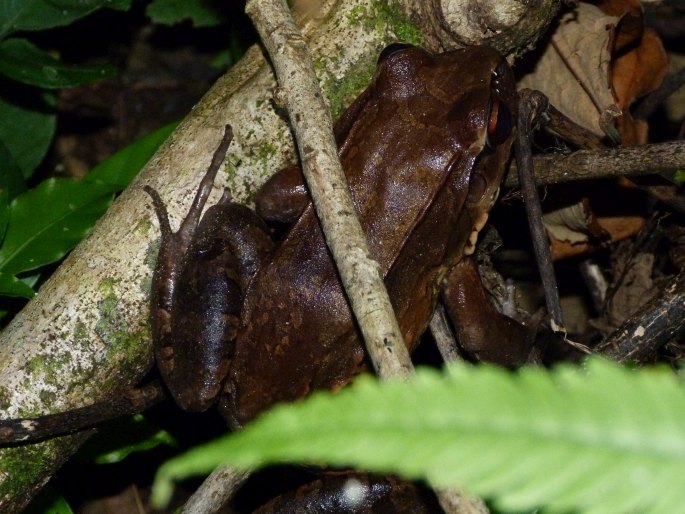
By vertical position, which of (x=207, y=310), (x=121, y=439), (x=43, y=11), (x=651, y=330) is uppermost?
(x=43, y=11)

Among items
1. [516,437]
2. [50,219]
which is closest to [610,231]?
[50,219]

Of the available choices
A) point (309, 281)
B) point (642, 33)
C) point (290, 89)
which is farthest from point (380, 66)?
point (642, 33)

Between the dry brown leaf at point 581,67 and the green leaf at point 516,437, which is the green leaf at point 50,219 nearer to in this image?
the dry brown leaf at point 581,67

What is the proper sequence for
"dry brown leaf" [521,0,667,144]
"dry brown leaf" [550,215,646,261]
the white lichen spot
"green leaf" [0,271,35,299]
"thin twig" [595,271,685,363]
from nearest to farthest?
"thin twig" [595,271,685,363] < the white lichen spot < "green leaf" [0,271,35,299] < "dry brown leaf" [521,0,667,144] < "dry brown leaf" [550,215,646,261]

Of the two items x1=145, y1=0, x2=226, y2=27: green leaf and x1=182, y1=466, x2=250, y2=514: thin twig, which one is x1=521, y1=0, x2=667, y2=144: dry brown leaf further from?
x1=182, y1=466, x2=250, y2=514: thin twig

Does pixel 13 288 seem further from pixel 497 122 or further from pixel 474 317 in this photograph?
pixel 497 122

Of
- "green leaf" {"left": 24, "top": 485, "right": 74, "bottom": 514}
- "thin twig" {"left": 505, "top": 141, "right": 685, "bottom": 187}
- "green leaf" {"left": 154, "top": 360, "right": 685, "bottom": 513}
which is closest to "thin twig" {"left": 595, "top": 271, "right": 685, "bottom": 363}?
"thin twig" {"left": 505, "top": 141, "right": 685, "bottom": 187}

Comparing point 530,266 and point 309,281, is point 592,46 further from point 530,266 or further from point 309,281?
point 309,281
